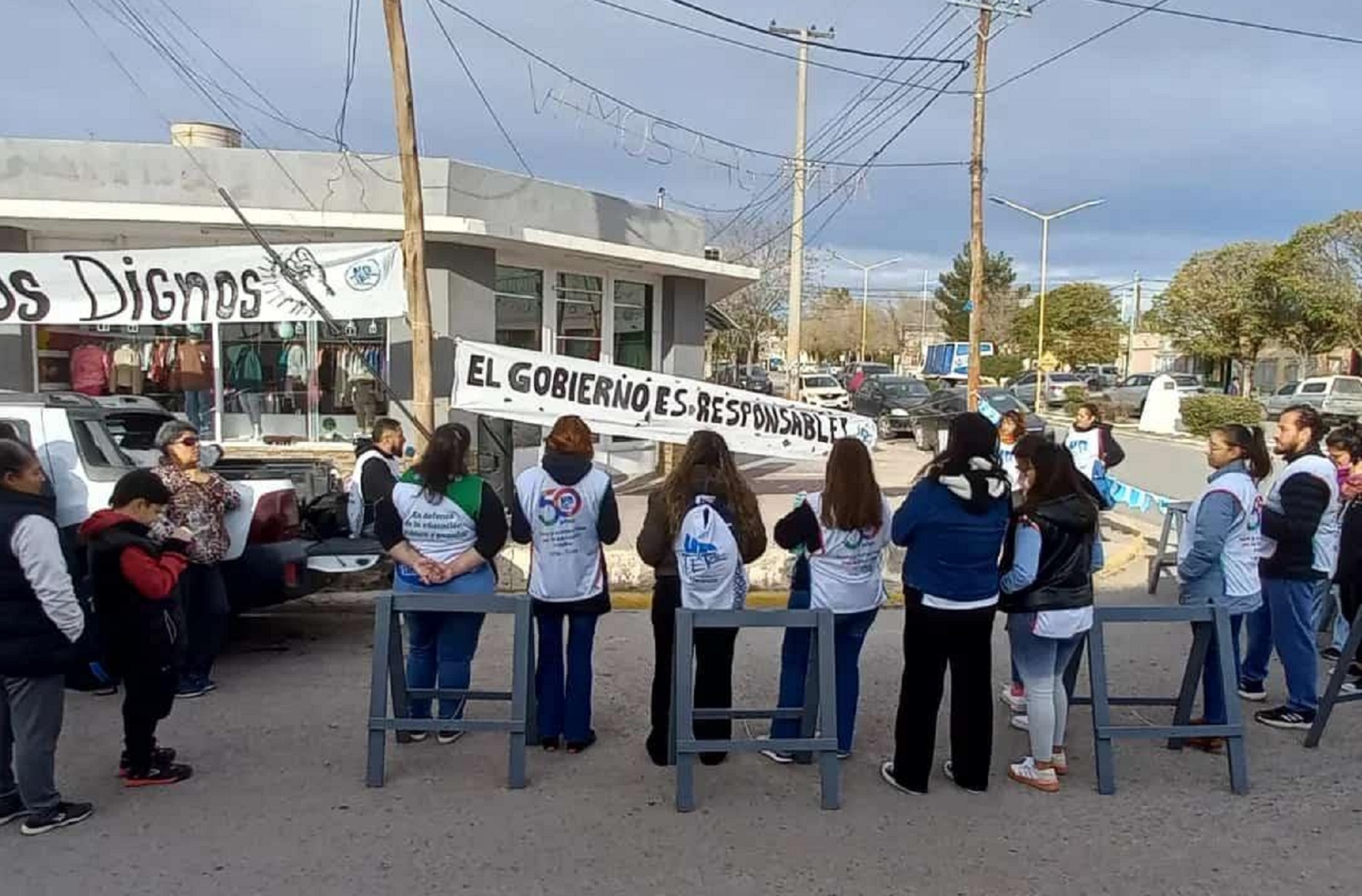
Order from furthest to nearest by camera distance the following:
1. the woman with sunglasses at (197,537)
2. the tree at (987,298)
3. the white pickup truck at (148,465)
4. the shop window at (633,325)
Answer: the tree at (987,298), the shop window at (633,325), the white pickup truck at (148,465), the woman with sunglasses at (197,537)

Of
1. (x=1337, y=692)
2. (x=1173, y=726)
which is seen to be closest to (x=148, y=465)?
(x=1173, y=726)

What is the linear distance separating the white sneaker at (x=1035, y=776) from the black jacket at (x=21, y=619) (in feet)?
13.3

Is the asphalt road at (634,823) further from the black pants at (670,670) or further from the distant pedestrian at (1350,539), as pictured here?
the distant pedestrian at (1350,539)

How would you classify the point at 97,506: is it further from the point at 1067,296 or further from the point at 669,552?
the point at 1067,296

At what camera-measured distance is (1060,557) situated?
4500 mm

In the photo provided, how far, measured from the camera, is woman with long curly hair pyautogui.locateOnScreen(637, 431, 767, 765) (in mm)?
4641

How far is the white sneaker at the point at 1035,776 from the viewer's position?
463 centimetres

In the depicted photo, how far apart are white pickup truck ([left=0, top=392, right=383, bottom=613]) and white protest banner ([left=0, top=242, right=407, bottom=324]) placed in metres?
2.60

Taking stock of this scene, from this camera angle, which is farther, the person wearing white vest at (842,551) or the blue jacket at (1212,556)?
the blue jacket at (1212,556)

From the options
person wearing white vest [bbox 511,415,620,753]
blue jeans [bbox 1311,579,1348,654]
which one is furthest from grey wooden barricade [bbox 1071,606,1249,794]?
person wearing white vest [bbox 511,415,620,753]

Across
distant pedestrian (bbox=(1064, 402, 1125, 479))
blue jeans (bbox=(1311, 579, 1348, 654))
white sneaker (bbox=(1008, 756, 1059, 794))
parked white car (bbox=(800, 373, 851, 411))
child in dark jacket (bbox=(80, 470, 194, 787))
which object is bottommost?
white sneaker (bbox=(1008, 756, 1059, 794))

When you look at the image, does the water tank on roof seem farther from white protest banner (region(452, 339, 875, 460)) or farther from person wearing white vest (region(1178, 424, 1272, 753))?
person wearing white vest (region(1178, 424, 1272, 753))

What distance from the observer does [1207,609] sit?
4.79m

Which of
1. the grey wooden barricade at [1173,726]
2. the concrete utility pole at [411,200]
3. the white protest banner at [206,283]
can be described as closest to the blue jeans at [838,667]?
the grey wooden barricade at [1173,726]
